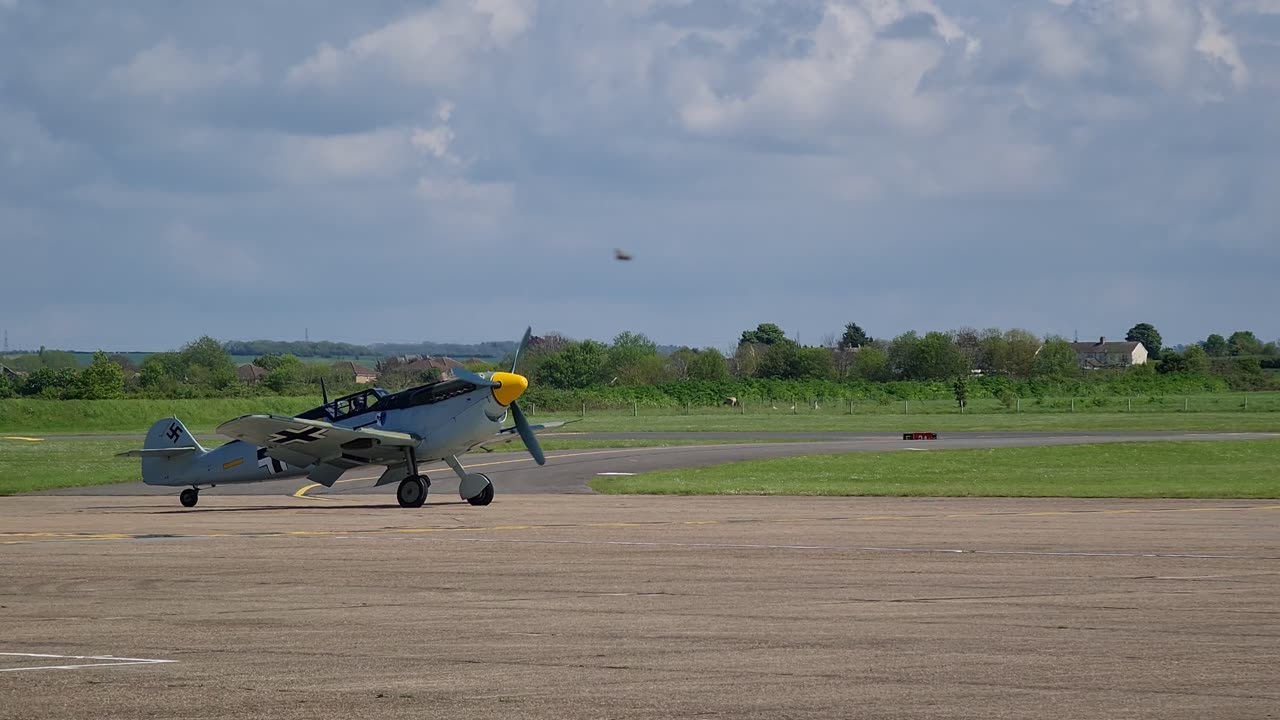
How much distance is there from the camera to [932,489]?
3375 centimetres

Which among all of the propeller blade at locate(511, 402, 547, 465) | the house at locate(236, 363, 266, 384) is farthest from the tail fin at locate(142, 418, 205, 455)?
the house at locate(236, 363, 266, 384)

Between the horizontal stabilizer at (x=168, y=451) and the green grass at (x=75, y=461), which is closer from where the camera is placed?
the horizontal stabilizer at (x=168, y=451)

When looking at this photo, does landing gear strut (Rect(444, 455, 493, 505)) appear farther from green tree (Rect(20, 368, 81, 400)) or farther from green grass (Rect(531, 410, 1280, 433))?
green tree (Rect(20, 368, 81, 400))

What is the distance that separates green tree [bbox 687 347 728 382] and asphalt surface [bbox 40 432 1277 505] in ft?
211

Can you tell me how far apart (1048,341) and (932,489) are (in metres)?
133

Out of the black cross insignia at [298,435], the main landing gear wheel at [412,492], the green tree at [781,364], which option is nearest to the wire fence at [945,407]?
the green tree at [781,364]

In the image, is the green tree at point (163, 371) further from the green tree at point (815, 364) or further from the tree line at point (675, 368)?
the green tree at point (815, 364)

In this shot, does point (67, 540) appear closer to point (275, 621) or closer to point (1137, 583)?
point (275, 621)

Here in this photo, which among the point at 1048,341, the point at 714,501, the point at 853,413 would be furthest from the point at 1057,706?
the point at 1048,341

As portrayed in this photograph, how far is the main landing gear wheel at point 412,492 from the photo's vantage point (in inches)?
1166

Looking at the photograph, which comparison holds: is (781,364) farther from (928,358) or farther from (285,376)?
(285,376)

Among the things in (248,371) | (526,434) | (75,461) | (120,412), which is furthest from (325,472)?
(248,371)

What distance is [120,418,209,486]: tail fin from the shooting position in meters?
32.0

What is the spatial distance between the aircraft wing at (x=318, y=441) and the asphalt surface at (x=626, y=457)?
234 centimetres
